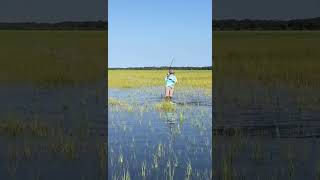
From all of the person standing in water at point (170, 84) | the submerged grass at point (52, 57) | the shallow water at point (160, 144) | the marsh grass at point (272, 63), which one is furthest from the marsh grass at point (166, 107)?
the submerged grass at point (52, 57)

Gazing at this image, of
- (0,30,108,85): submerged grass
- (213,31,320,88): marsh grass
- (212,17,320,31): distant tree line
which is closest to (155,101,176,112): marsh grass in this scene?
(213,31,320,88): marsh grass

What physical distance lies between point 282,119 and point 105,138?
443 cm

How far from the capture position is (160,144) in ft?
36.8

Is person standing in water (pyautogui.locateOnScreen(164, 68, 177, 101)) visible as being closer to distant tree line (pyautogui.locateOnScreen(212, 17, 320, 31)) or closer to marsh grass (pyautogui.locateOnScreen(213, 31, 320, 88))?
marsh grass (pyautogui.locateOnScreen(213, 31, 320, 88))

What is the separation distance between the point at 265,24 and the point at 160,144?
54000mm

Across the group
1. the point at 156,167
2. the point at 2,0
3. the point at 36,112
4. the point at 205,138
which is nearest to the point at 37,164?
the point at 156,167

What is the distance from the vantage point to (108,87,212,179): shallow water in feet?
29.9

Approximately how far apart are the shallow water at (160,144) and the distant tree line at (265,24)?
134ft

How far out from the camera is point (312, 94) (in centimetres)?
1908

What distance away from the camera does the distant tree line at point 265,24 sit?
56.3m

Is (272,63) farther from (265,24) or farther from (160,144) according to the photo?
(265,24)

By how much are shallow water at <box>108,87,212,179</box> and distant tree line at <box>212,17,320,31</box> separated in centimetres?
4090

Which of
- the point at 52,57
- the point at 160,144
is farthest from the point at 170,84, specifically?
the point at 52,57

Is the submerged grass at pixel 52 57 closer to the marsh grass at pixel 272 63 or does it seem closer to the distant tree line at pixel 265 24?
Answer: the marsh grass at pixel 272 63
